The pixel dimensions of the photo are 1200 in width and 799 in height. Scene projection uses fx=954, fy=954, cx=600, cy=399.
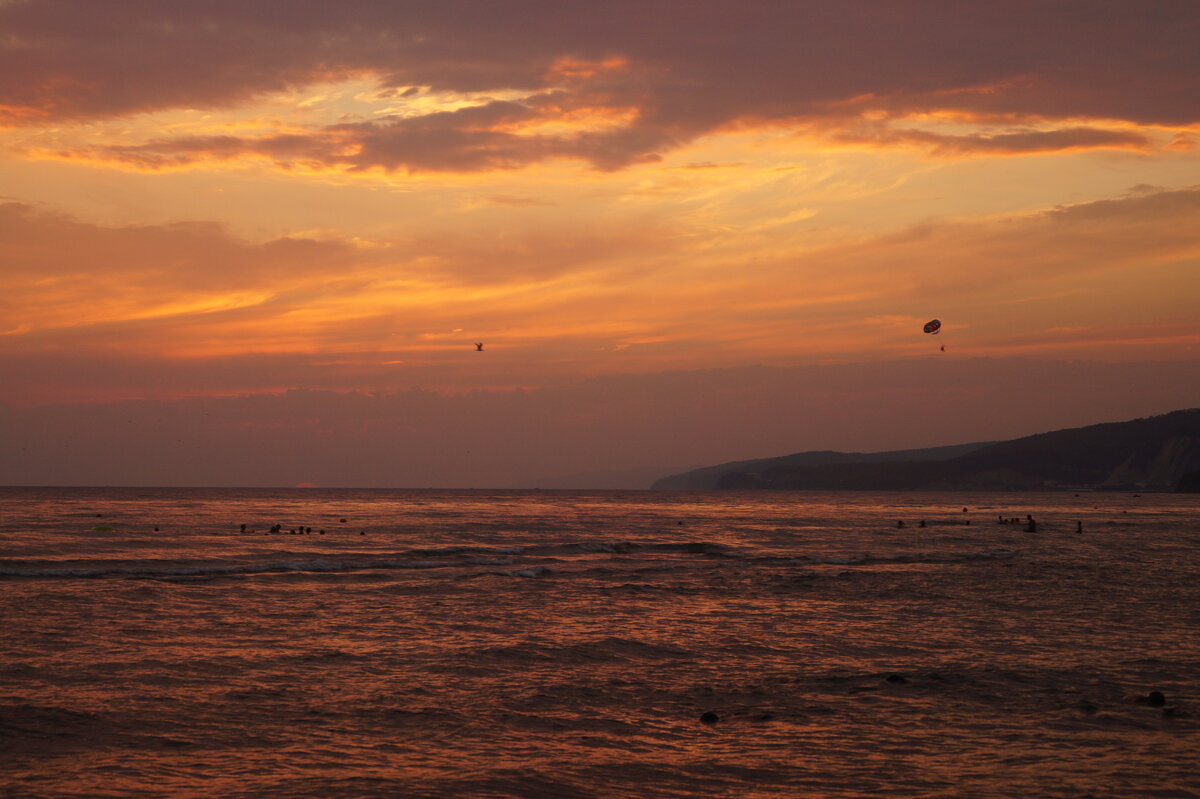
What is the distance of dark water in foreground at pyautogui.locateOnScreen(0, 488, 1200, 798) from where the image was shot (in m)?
14.2

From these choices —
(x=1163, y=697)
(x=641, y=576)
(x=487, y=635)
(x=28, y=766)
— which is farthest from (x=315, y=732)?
(x=641, y=576)

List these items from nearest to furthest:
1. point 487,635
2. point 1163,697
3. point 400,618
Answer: point 1163,697 < point 487,635 < point 400,618

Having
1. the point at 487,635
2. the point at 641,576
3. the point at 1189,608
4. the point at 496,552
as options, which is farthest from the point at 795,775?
the point at 496,552

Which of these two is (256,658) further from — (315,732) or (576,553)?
(576,553)

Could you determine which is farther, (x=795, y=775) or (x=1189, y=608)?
(x=1189, y=608)

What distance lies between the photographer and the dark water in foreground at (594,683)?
14242mm

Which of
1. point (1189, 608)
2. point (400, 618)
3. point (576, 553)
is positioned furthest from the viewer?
point (576, 553)

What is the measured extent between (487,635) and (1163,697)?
15891 millimetres

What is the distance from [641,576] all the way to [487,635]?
18.5 m

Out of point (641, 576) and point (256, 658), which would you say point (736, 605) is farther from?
point (256, 658)

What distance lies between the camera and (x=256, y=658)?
22469 mm

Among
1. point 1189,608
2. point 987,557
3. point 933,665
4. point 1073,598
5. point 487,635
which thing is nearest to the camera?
point 933,665

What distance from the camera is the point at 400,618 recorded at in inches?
1155

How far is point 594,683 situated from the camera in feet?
66.5
